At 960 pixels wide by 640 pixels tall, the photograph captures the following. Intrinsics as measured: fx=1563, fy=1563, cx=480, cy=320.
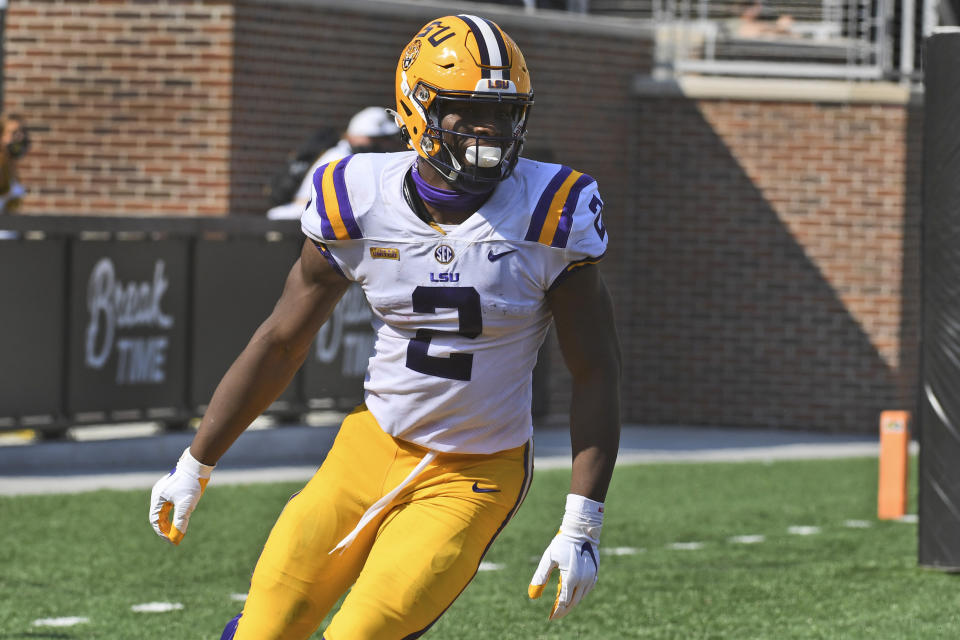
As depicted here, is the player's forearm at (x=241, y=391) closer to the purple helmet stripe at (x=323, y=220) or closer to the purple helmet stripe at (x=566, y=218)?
the purple helmet stripe at (x=323, y=220)

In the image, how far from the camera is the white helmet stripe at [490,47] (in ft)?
12.6

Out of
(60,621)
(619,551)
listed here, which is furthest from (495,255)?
(619,551)

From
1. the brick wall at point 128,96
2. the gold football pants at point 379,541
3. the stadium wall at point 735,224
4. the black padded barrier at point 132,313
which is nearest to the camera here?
the gold football pants at point 379,541

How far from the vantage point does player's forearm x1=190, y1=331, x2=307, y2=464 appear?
4051 millimetres

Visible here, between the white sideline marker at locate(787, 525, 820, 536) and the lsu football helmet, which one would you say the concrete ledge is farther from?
the lsu football helmet

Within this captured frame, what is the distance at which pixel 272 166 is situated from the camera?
43.6 feet

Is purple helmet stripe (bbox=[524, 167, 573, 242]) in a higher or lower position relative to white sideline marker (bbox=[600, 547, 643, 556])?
higher

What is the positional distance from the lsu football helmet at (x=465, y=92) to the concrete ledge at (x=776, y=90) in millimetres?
11551

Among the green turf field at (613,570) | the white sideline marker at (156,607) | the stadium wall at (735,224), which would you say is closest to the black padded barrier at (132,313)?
the green turf field at (613,570)

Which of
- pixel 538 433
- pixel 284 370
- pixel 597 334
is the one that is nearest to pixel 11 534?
pixel 284 370

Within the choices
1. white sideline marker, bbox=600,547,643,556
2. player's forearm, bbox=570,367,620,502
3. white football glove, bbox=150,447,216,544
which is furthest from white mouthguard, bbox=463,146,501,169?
white sideline marker, bbox=600,547,643,556

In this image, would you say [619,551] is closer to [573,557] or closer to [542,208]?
[573,557]

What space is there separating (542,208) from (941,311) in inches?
168

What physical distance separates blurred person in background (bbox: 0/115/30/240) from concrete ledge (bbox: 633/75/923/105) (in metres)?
5.91
